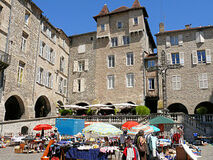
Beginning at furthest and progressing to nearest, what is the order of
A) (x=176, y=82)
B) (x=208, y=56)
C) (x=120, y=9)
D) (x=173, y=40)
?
(x=120, y=9) → (x=173, y=40) → (x=176, y=82) → (x=208, y=56)

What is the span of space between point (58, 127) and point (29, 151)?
4553 mm

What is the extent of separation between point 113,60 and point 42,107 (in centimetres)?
1001

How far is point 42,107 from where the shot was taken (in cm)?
2416

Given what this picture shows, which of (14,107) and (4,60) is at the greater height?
(4,60)

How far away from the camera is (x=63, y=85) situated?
2725 centimetres

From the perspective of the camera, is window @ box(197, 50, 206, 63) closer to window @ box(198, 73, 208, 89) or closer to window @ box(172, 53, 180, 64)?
window @ box(198, 73, 208, 89)

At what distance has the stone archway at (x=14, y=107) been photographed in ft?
65.9

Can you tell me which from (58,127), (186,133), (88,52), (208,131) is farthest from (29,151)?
(88,52)

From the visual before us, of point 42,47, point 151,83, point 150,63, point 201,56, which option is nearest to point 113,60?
point 150,63

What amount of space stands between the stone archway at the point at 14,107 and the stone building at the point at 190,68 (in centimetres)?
1434

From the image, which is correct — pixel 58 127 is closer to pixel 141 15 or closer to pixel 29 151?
pixel 29 151

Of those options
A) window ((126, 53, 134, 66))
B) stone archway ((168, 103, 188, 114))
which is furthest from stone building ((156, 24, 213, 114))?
window ((126, 53, 134, 66))

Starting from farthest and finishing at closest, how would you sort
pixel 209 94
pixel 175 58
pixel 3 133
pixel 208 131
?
1. pixel 175 58
2. pixel 209 94
3. pixel 208 131
4. pixel 3 133

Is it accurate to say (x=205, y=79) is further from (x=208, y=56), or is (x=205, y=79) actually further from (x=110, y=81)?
(x=110, y=81)
